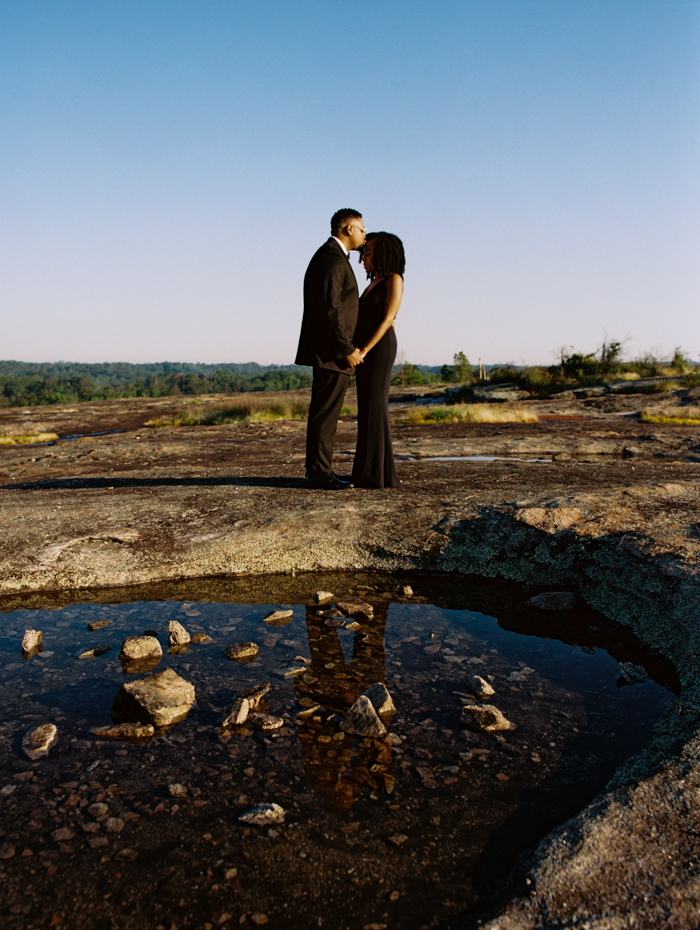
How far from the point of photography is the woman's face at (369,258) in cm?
443

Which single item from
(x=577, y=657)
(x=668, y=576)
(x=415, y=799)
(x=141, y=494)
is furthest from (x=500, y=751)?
(x=141, y=494)

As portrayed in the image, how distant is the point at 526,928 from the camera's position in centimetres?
111

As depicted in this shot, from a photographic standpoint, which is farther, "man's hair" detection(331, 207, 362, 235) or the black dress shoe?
the black dress shoe

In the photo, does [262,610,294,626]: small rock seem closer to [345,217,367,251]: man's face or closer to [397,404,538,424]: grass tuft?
[345,217,367,251]: man's face

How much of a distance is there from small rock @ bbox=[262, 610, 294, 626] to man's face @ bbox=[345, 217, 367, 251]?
110 inches

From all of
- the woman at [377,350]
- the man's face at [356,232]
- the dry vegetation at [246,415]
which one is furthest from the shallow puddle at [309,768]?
the dry vegetation at [246,415]

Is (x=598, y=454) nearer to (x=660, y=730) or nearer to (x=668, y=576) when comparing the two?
(x=668, y=576)

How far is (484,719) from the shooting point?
6.48ft

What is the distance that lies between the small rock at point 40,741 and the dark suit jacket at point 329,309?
10.0 ft

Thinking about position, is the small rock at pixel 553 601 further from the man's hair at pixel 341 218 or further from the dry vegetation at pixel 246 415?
the dry vegetation at pixel 246 415

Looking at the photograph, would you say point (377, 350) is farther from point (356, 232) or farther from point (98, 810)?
point (98, 810)

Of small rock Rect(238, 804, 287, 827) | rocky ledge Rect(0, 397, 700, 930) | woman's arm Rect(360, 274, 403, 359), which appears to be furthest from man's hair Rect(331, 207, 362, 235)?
small rock Rect(238, 804, 287, 827)

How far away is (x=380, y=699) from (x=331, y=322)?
113 inches

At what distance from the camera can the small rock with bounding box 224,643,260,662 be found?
2498 millimetres
